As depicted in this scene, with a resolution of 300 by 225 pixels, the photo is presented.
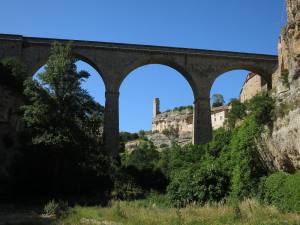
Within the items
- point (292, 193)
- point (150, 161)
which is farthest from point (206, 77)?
point (292, 193)

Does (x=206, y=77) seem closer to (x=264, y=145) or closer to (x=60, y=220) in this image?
(x=264, y=145)

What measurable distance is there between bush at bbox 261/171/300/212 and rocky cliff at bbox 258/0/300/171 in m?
0.42

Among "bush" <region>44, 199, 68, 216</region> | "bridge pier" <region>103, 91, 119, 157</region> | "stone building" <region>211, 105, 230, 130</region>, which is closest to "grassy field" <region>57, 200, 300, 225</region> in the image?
"bush" <region>44, 199, 68, 216</region>

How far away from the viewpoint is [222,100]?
84.1 m

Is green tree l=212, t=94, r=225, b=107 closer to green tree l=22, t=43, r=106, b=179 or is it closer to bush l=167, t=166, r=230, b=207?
green tree l=22, t=43, r=106, b=179

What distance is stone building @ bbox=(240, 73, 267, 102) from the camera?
110 feet

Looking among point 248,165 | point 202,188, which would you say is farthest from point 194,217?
point 202,188

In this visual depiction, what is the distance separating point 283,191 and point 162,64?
17638 mm

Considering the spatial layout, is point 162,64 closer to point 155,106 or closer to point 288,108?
point 288,108

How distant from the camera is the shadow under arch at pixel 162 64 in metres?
29.4

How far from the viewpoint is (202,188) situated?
19.0 m

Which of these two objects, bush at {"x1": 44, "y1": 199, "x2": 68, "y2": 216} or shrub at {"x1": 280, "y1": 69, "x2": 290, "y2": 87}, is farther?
bush at {"x1": 44, "y1": 199, "x2": 68, "y2": 216}

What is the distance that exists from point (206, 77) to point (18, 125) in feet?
40.5

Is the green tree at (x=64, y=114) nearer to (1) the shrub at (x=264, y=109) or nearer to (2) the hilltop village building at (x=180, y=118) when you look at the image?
(1) the shrub at (x=264, y=109)
